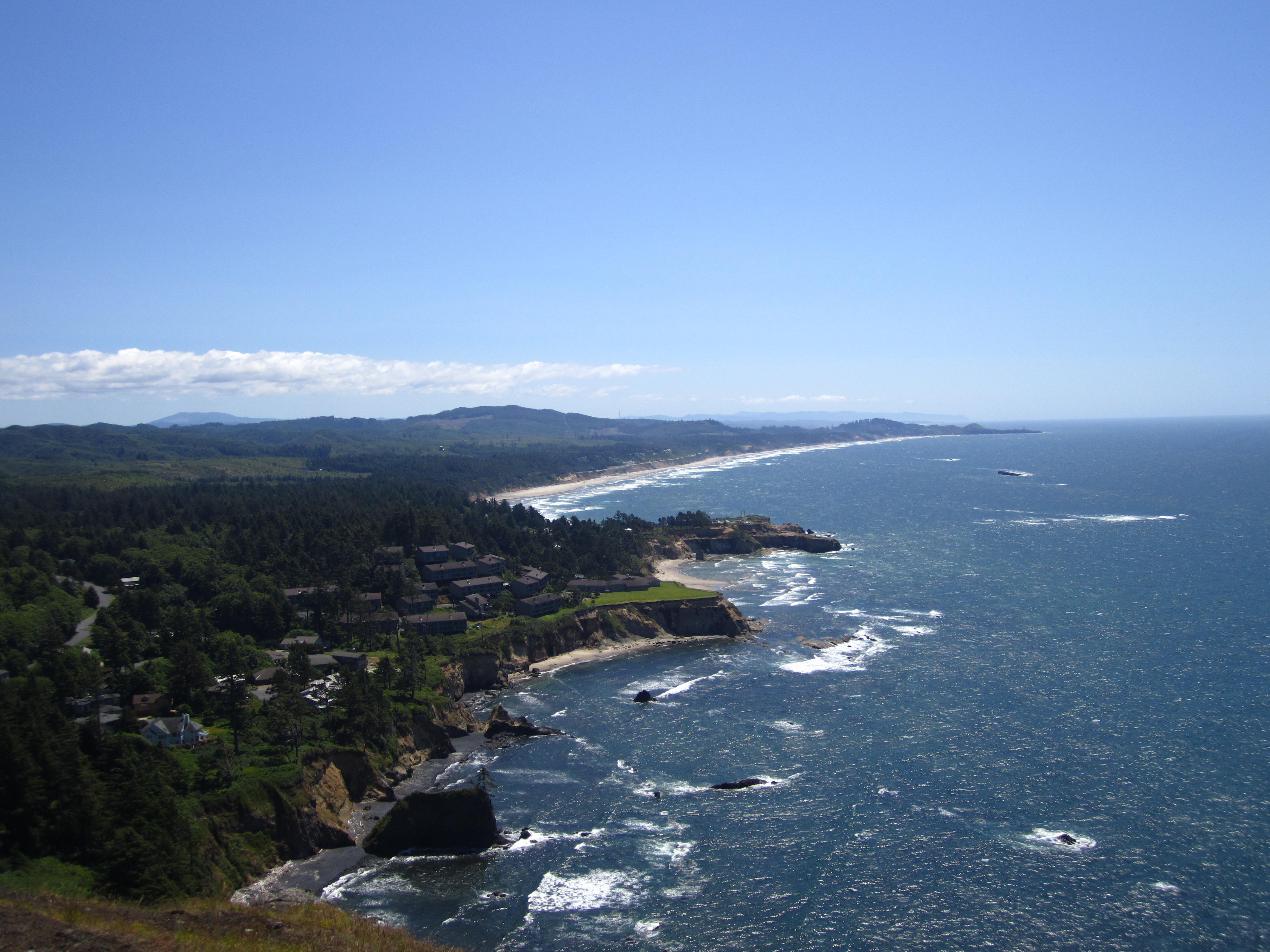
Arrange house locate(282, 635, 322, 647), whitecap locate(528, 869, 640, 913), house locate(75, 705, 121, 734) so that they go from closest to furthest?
whitecap locate(528, 869, 640, 913) < house locate(75, 705, 121, 734) < house locate(282, 635, 322, 647)

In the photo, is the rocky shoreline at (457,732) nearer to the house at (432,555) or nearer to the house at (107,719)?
the house at (107,719)

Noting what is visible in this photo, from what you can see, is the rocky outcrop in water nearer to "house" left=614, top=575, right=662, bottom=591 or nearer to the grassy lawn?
the grassy lawn

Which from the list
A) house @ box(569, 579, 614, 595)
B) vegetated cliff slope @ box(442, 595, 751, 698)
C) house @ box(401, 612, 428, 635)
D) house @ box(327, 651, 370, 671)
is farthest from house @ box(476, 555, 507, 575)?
house @ box(327, 651, 370, 671)

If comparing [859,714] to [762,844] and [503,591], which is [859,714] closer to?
[762,844]

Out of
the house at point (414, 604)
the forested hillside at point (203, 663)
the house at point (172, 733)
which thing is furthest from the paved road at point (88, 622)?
the house at point (414, 604)

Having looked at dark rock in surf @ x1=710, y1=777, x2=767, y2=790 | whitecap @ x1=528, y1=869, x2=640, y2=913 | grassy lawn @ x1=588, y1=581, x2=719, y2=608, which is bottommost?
whitecap @ x1=528, y1=869, x2=640, y2=913

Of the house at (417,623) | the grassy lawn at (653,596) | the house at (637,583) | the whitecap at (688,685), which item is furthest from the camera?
the house at (637,583)
